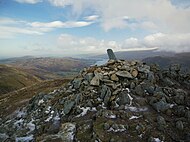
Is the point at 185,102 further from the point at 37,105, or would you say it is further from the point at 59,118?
the point at 37,105

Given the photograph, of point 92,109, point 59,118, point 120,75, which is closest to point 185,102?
point 120,75

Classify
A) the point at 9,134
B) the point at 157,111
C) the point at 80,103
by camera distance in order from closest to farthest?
the point at 157,111 → the point at 80,103 → the point at 9,134

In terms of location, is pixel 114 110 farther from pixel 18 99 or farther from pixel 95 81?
pixel 18 99

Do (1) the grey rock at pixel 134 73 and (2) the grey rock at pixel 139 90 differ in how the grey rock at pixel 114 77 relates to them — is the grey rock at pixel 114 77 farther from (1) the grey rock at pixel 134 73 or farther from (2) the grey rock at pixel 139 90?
(2) the grey rock at pixel 139 90

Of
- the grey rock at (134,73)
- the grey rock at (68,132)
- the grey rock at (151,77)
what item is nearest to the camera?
the grey rock at (68,132)

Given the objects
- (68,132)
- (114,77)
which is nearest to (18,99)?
(114,77)

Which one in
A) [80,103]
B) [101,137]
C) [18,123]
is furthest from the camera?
[18,123]

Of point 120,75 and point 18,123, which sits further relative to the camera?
point 18,123

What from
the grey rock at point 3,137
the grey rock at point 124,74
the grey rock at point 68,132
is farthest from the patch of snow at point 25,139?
the grey rock at point 124,74
